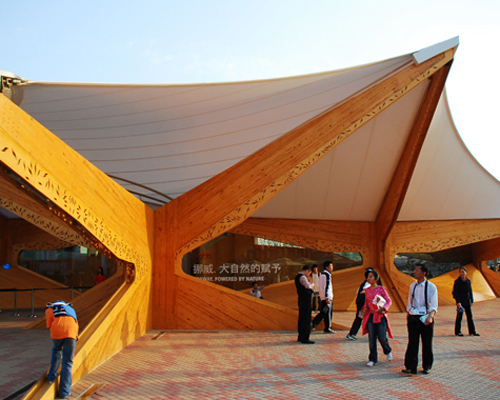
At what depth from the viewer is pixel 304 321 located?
614 centimetres

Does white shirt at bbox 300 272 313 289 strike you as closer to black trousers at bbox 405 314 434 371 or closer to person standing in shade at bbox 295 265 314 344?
person standing in shade at bbox 295 265 314 344

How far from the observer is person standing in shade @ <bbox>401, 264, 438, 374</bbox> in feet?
14.4

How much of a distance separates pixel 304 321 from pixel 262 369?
5.62 ft

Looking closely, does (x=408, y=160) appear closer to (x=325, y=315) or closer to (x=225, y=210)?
(x=325, y=315)

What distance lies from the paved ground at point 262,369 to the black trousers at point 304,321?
6.0 inches

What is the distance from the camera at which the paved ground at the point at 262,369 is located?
374 centimetres

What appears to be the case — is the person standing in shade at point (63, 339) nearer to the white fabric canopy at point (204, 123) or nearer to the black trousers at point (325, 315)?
the black trousers at point (325, 315)

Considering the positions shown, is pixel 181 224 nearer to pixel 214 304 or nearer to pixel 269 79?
pixel 214 304

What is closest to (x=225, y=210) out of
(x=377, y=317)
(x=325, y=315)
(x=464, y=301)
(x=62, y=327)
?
(x=325, y=315)

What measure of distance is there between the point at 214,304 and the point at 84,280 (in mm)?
7795

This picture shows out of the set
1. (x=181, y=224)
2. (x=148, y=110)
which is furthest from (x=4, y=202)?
(x=181, y=224)

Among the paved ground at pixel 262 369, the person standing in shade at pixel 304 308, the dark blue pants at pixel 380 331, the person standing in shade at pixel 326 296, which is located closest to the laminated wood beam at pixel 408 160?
the person standing in shade at pixel 326 296

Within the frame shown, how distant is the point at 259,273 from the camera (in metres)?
12.2

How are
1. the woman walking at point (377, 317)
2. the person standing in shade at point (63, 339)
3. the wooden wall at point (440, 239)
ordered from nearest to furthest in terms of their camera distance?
the person standing in shade at point (63, 339)
the woman walking at point (377, 317)
the wooden wall at point (440, 239)
